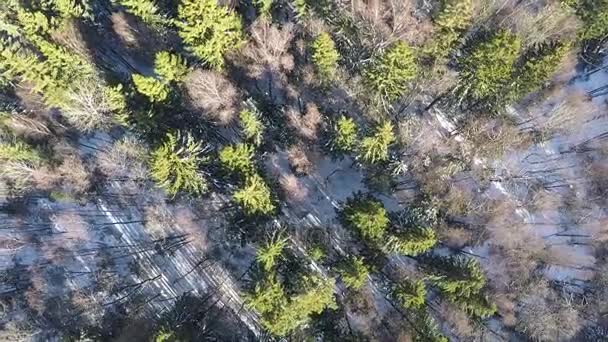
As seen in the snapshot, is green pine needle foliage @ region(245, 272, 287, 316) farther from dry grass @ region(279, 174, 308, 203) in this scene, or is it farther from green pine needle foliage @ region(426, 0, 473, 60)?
green pine needle foliage @ region(426, 0, 473, 60)

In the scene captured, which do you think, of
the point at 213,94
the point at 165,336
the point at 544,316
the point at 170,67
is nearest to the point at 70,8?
the point at 170,67

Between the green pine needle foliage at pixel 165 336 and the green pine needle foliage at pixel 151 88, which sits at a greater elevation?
the green pine needle foliage at pixel 151 88

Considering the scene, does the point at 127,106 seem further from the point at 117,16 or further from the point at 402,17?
the point at 402,17

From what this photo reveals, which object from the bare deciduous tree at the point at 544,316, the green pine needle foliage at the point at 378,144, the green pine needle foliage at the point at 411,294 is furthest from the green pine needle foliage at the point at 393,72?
the bare deciduous tree at the point at 544,316

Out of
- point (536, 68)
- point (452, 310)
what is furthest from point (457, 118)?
point (452, 310)

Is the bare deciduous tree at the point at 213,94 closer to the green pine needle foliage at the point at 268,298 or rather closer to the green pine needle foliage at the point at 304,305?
the green pine needle foliage at the point at 268,298

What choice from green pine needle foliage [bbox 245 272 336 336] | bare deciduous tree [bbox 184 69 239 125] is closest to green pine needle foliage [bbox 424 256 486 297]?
green pine needle foliage [bbox 245 272 336 336]

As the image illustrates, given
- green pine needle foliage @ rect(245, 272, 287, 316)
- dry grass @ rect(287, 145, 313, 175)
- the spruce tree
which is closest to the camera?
green pine needle foliage @ rect(245, 272, 287, 316)
